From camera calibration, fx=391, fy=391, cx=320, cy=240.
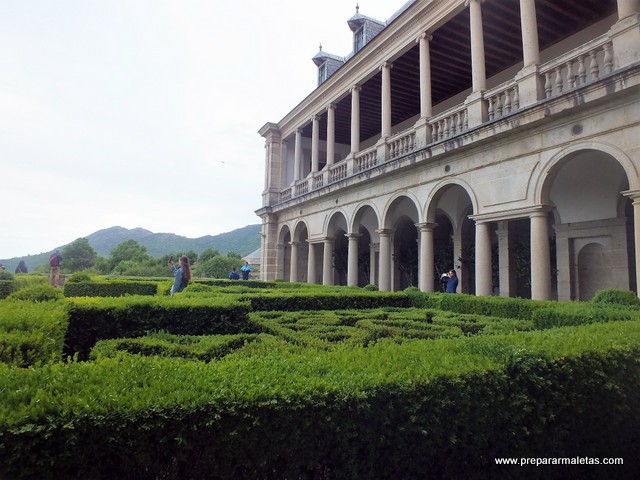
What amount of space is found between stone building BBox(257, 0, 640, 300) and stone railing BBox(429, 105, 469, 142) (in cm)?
5

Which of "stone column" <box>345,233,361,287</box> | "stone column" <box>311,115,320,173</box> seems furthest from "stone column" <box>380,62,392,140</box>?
"stone column" <box>311,115,320,173</box>

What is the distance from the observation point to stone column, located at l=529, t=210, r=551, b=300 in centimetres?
980

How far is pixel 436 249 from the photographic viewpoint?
713 inches

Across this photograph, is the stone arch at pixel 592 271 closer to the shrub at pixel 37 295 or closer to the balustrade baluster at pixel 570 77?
the balustrade baluster at pixel 570 77

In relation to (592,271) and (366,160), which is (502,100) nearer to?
(592,271)

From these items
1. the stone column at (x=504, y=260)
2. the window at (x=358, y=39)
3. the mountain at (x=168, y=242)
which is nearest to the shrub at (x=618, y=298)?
the stone column at (x=504, y=260)

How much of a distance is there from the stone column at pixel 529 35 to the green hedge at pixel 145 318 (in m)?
9.92

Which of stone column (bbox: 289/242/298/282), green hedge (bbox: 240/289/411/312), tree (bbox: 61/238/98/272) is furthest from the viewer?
tree (bbox: 61/238/98/272)

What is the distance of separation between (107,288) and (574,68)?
15.8 m

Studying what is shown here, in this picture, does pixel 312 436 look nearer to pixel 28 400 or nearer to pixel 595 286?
pixel 28 400

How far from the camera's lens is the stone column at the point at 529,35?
1037 centimetres

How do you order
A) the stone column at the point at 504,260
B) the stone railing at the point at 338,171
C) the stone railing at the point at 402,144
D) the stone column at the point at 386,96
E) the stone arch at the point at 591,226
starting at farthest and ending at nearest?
the stone railing at the point at 338,171 < the stone column at the point at 386,96 < the stone railing at the point at 402,144 < the stone column at the point at 504,260 < the stone arch at the point at 591,226

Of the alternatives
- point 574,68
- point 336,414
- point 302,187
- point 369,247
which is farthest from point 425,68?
point 336,414

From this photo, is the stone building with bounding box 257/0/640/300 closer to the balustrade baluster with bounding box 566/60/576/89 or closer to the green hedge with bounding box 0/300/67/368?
the balustrade baluster with bounding box 566/60/576/89
